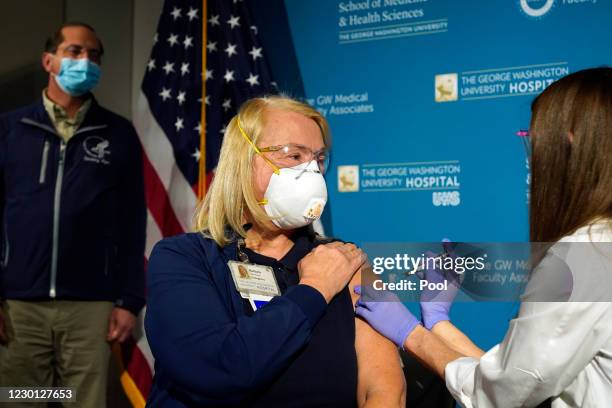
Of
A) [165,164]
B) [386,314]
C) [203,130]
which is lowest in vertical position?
[386,314]

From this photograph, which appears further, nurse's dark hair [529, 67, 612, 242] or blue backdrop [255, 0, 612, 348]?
blue backdrop [255, 0, 612, 348]

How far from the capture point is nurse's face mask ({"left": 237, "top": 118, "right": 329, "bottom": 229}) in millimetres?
2037

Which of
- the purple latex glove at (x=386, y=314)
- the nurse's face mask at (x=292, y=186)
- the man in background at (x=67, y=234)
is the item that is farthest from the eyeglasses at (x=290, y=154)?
the man in background at (x=67, y=234)

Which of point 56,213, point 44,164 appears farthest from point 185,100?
point 56,213

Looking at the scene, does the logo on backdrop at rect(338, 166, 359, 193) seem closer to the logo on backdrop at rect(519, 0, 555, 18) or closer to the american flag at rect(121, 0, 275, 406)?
the american flag at rect(121, 0, 275, 406)

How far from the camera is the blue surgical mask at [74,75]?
3.57 m

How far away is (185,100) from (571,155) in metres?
3.14

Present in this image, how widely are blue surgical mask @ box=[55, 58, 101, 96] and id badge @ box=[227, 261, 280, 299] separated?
6.82 feet

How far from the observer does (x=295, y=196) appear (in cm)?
202

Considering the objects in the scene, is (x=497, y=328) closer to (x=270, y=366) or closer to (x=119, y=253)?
Answer: (x=119, y=253)

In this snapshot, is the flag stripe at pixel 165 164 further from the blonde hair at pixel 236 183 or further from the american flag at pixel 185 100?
the blonde hair at pixel 236 183

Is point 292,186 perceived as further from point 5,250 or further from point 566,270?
point 5,250

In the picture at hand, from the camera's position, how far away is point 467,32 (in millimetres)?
3814

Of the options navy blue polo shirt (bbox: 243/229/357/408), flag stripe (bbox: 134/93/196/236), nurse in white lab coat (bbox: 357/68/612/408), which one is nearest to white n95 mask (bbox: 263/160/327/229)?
navy blue polo shirt (bbox: 243/229/357/408)
